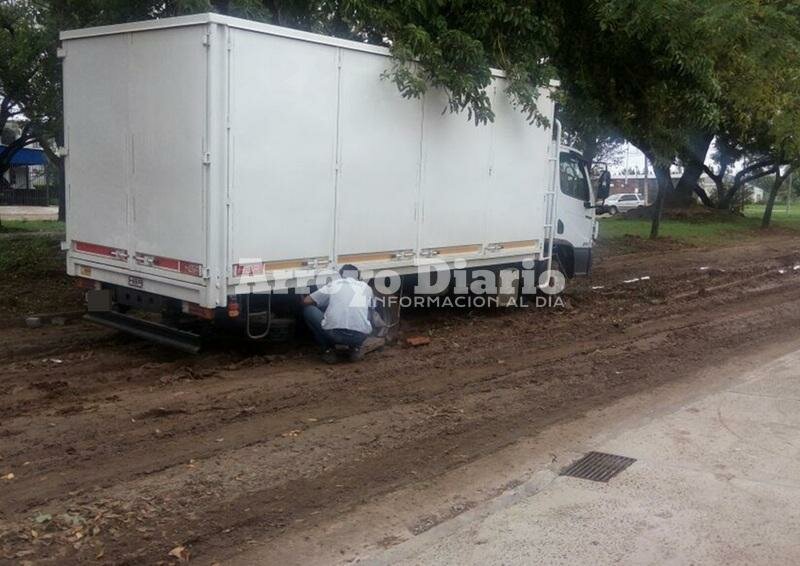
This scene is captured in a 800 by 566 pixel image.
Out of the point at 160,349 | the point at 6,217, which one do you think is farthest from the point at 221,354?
the point at 6,217

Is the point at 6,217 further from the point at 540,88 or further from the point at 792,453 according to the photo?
the point at 792,453

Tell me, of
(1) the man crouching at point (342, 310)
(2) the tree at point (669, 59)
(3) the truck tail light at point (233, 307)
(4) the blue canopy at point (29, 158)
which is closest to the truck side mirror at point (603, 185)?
(2) the tree at point (669, 59)

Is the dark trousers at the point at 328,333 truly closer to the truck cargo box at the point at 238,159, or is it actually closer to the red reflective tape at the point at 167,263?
the truck cargo box at the point at 238,159

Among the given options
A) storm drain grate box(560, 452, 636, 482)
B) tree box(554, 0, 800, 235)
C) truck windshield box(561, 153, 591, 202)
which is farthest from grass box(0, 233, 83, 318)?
tree box(554, 0, 800, 235)

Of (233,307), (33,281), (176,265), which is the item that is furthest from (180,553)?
(33,281)

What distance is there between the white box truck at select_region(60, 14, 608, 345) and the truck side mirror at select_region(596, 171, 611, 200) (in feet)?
11.3

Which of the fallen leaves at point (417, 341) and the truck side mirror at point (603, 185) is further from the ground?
the truck side mirror at point (603, 185)

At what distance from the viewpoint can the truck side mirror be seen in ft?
41.3

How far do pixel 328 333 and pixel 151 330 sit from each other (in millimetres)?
1840

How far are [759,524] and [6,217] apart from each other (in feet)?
107

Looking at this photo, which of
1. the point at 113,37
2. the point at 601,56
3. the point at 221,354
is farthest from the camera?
the point at 601,56

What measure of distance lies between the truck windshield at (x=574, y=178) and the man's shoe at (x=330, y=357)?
5347 mm

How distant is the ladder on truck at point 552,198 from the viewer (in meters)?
11.6

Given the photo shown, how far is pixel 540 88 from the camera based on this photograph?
11016mm
